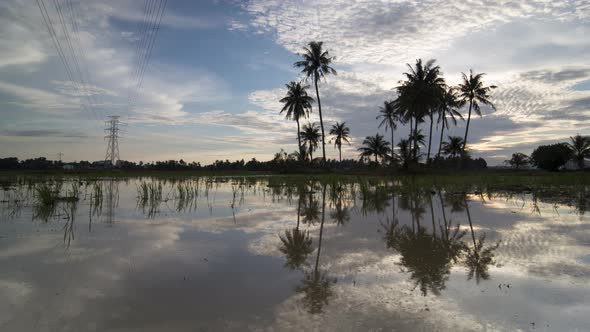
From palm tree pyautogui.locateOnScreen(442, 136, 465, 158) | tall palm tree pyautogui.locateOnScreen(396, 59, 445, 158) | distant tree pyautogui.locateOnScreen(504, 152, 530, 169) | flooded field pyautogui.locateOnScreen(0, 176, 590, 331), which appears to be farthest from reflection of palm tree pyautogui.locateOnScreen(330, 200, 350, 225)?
distant tree pyautogui.locateOnScreen(504, 152, 530, 169)

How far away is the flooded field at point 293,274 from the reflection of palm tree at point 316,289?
2 cm

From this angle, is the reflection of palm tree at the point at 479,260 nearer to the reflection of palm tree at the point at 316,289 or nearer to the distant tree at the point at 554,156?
the reflection of palm tree at the point at 316,289

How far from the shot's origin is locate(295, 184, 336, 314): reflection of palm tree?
2.69 meters

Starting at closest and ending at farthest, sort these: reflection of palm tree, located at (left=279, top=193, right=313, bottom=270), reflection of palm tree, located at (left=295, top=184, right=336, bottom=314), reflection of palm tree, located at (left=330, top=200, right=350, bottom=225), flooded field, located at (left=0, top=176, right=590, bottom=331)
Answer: flooded field, located at (left=0, top=176, right=590, bottom=331), reflection of palm tree, located at (left=295, top=184, right=336, bottom=314), reflection of palm tree, located at (left=279, top=193, right=313, bottom=270), reflection of palm tree, located at (left=330, top=200, right=350, bottom=225)

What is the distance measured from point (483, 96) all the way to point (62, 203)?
37.4 m

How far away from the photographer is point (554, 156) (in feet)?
172

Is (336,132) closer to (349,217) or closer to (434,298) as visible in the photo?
(349,217)

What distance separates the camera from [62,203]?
30.2ft

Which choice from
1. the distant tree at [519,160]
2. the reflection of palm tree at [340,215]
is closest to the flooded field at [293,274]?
the reflection of palm tree at [340,215]

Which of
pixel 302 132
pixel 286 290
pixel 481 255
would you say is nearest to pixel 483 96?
pixel 302 132

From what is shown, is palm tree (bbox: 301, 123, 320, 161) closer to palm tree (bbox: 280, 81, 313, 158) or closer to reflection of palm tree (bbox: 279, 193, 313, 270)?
palm tree (bbox: 280, 81, 313, 158)

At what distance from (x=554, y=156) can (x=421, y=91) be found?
3577 centimetres

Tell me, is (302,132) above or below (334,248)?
above

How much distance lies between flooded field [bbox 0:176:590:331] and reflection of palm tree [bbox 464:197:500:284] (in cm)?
2
